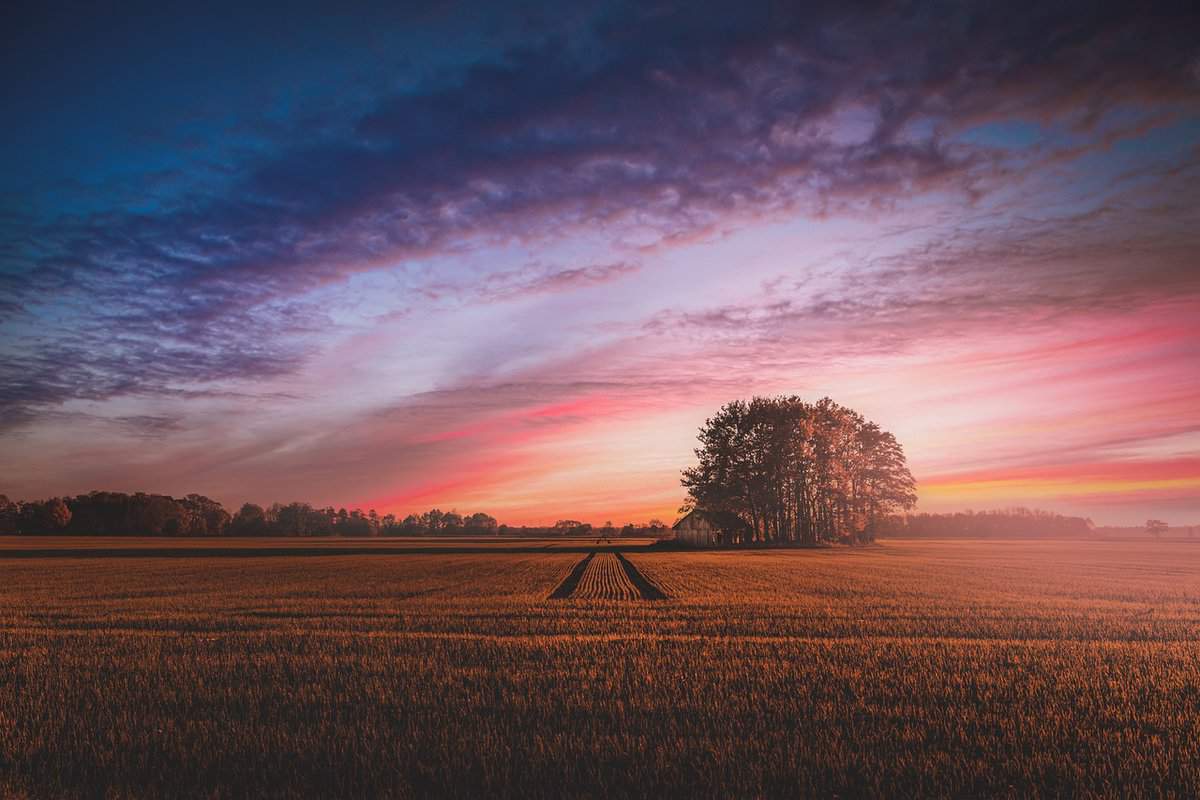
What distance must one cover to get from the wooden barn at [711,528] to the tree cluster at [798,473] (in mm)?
1199

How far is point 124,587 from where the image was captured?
36.2 m

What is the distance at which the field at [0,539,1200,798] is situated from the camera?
26.5 ft

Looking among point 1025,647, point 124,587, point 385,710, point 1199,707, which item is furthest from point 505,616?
point 124,587

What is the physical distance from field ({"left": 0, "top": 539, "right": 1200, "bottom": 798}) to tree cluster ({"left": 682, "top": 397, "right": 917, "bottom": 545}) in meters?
66.2

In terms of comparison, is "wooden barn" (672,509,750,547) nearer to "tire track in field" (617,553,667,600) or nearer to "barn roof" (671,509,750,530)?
"barn roof" (671,509,750,530)

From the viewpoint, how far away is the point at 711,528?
98250 mm

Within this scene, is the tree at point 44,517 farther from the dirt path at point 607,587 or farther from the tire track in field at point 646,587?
the tire track in field at point 646,587

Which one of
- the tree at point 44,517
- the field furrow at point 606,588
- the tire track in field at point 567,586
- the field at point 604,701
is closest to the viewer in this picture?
the field at point 604,701

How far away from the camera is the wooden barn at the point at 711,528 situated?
95.9 m

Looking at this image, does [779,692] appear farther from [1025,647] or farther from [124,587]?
[124,587]

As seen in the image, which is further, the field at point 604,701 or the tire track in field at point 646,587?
the tire track in field at point 646,587

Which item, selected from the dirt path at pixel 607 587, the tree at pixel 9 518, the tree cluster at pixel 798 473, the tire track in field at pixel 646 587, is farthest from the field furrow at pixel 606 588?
the tree at pixel 9 518

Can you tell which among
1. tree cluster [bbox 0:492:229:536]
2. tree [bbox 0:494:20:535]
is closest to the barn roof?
tree cluster [bbox 0:492:229:536]

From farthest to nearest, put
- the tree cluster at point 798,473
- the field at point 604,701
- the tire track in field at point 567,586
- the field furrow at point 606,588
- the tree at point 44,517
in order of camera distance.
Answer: the tree at point 44,517 < the tree cluster at point 798,473 < the tire track in field at point 567,586 < the field furrow at point 606,588 < the field at point 604,701
